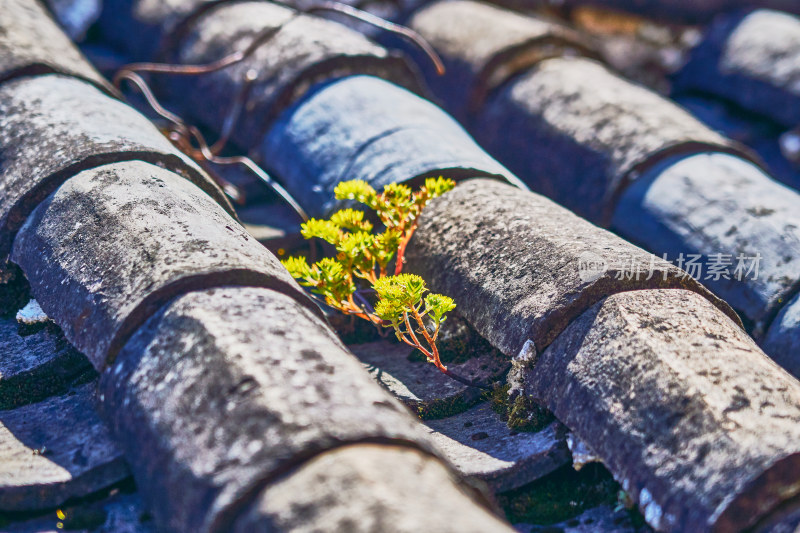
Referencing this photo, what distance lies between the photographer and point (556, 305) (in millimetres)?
2076

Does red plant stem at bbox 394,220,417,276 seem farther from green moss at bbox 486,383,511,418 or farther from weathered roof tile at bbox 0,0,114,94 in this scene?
weathered roof tile at bbox 0,0,114,94

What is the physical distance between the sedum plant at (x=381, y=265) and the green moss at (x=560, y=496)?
1.56ft

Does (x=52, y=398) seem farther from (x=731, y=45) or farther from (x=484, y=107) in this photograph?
(x=731, y=45)

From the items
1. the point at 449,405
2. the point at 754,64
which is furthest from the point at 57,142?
the point at 754,64

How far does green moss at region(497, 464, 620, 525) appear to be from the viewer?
1868 millimetres

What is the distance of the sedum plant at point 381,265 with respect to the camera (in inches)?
84.7

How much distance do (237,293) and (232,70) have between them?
2.01 m

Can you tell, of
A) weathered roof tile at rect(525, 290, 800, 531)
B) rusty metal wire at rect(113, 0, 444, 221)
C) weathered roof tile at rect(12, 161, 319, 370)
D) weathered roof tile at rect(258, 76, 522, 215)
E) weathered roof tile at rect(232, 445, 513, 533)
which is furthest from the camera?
rusty metal wire at rect(113, 0, 444, 221)

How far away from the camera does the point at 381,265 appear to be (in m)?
2.41

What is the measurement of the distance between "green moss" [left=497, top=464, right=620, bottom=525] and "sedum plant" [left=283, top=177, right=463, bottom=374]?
48cm

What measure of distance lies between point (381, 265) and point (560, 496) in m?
0.91

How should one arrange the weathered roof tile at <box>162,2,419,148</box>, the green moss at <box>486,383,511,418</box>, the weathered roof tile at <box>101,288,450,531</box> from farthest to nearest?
the weathered roof tile at <box>162,2,419,148</box>
the green moss at <box>486,383,511,418</box>
the weathered roof tile at <box>101,288,450,531</box>

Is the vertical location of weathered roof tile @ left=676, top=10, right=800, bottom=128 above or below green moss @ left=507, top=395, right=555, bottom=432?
above

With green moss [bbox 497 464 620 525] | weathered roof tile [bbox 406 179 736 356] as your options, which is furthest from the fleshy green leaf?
green moss [bbox 497 464 620 525]
